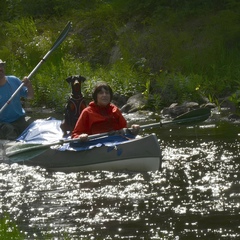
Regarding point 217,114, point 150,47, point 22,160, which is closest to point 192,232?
point 22,160

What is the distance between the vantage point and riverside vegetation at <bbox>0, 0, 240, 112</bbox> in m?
16.7

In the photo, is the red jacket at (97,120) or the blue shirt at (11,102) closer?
the red jacket at (97,120)

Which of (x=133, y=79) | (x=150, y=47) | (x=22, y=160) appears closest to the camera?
(x=22, y=160)

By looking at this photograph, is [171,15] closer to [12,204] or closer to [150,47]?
[150,47]

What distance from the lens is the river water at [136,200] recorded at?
7.70 meters

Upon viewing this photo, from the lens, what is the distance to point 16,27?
22.3m

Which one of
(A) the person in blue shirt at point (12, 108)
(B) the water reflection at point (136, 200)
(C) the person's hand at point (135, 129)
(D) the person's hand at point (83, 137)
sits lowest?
A: (B) the water reflection at point (136, 200)

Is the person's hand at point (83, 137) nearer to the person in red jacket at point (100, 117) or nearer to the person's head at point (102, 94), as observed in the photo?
the person in red jacket at point (100, 117)

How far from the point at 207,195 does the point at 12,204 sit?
215cm

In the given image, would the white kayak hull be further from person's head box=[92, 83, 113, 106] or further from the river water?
person's head box=[92, 83, 113, 106]

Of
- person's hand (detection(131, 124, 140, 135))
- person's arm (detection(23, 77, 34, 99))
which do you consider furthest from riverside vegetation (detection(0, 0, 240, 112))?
person's hand (detection(131, 124, 140, 135))

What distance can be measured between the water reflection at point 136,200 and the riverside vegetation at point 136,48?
4.90m

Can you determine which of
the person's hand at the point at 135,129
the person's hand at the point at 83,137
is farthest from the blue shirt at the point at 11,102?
the person's hand at the point at 135,129

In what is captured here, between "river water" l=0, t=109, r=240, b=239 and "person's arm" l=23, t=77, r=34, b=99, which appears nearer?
"river water" l=0, t=109, r=240, b=239
